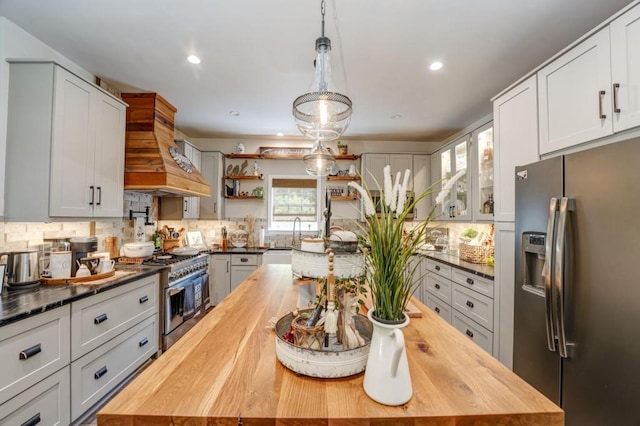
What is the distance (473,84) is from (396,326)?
112 inches

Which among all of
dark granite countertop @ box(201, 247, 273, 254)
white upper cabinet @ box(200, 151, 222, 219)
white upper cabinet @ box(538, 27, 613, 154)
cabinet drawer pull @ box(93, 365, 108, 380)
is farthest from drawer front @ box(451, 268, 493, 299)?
white upper cabinet @ box(200, 151, 222, 219)

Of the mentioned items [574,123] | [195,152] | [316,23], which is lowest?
[574,123]

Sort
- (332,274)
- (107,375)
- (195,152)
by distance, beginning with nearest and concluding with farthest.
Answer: (332,274) → (107,375) → (195,152)

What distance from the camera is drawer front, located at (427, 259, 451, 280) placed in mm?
3033

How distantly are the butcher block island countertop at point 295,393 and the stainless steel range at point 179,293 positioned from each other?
73.5 inches

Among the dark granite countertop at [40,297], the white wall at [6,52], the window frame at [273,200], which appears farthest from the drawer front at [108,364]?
the window frame at [273,200]

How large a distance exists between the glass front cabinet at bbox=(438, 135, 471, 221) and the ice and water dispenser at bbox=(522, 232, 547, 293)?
5.66 ft

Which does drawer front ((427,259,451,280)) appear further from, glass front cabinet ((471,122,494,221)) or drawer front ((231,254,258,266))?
drawer front ((231,254,258,266))

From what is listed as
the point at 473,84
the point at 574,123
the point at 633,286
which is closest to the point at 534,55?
the point at 473,84

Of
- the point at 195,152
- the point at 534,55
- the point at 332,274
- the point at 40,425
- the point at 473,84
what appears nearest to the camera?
the point at 332,274

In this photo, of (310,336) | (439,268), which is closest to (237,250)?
(439,268)

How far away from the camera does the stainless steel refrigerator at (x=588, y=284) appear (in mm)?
1101

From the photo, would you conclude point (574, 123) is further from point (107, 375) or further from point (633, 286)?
point (107, 375)

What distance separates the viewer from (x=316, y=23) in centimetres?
184
